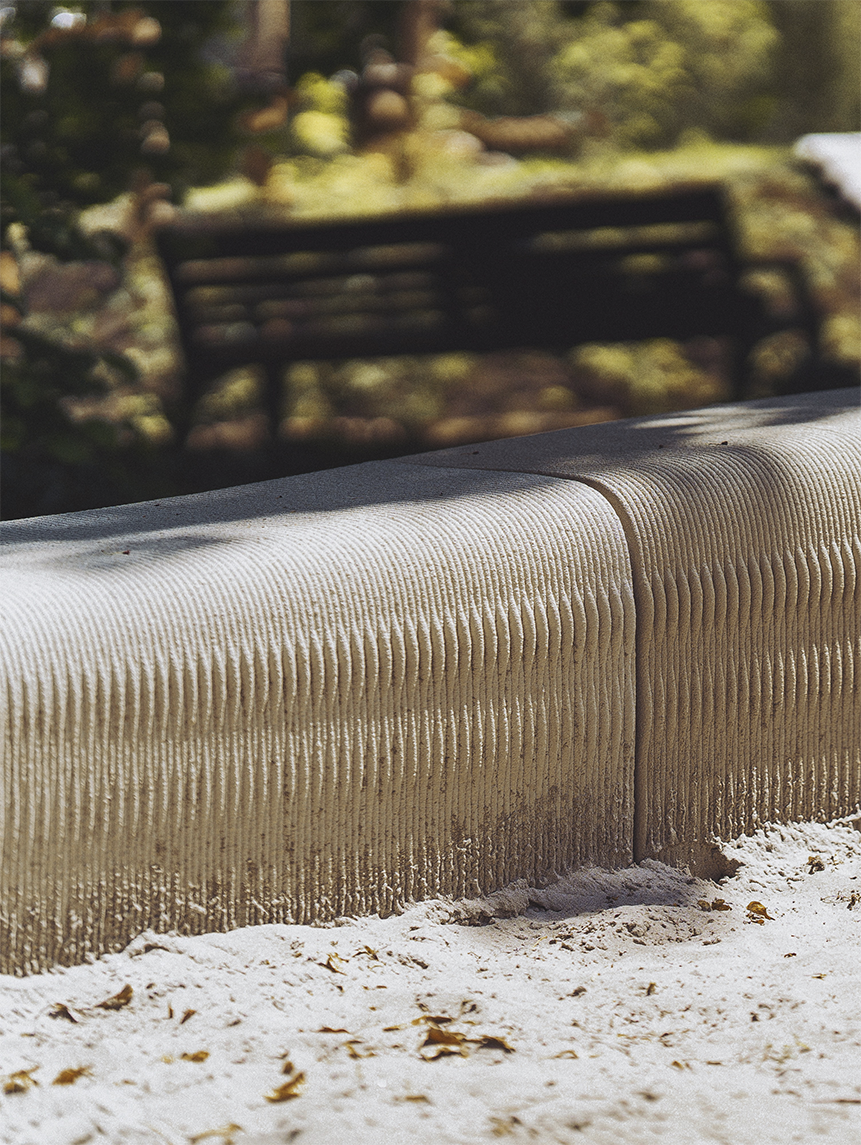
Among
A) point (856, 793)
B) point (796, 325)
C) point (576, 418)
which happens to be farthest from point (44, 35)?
point (796, 325)

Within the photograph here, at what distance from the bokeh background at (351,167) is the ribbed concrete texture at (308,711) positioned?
1581 mm

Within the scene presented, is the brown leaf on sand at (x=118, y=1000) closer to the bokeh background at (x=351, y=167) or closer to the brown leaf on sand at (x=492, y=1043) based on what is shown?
the brown leaf on sand at (x=492, y=1043)

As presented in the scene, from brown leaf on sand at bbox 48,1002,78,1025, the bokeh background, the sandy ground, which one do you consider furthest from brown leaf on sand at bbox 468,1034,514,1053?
the bokeh background

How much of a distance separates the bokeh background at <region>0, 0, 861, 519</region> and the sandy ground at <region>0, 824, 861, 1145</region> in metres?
1.85

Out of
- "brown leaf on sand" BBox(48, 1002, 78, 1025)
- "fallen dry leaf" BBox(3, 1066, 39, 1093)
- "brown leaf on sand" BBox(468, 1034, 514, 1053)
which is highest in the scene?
"fallen dry leaf" BBox(3, 1066, 39, 1093)

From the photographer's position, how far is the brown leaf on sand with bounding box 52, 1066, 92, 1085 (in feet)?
4.05

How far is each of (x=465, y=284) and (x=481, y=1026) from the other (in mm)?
4439

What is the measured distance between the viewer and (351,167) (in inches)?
307

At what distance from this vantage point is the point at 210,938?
153 centimetres

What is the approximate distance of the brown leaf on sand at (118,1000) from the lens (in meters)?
1.40

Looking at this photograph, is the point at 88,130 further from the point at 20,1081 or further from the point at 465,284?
the point at 20,1081

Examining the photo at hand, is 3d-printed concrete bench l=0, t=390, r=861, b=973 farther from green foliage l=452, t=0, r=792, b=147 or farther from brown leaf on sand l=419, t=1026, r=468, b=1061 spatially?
green foliage l=452, t=0, r=792, b=147

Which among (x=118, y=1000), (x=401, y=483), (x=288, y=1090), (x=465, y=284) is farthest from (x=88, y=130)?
(x=288, y=1090)

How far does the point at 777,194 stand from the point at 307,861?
7.65 meters
